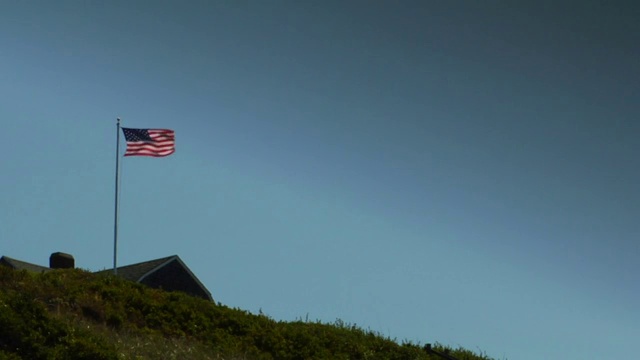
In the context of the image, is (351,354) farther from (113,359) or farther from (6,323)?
(6,323)

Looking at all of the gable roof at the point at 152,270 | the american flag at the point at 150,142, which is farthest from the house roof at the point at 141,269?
the american flag at the point at 150,142

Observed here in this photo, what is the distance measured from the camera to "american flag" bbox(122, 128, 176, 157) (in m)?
37.1

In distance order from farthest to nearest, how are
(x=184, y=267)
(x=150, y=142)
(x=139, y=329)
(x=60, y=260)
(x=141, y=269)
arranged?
(x=184, y=267) → (x=141, y=269) → (x=60, y=260) → (x=150, y=142) → (x=139, y=329)

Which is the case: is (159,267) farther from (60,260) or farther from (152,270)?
(60,260)

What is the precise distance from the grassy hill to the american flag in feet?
39.4

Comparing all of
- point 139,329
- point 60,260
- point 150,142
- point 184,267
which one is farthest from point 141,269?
point 139,329

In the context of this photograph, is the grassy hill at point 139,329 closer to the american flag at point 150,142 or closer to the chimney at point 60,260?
the american flag at point 150,142

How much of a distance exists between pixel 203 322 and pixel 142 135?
15538 mm

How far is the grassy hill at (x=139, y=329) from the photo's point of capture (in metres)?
18.5

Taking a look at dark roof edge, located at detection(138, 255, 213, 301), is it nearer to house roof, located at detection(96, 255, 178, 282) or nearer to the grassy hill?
house roof, located at detection(96, 255, 178, 282)

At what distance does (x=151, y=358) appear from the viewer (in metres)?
19.8

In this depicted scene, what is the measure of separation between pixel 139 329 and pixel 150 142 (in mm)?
16193

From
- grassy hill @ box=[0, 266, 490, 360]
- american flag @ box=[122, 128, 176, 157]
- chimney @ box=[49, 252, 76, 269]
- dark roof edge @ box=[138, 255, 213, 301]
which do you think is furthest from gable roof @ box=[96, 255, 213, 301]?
grassy hill @ box=[0, 266, 490, 360]

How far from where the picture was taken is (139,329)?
22047mm
